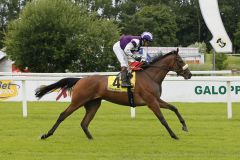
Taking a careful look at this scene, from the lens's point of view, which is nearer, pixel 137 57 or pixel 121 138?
pixel 121 138

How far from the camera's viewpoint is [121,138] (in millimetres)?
9867

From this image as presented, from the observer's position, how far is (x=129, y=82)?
9.94 metres

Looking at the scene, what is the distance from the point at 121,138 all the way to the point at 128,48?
1.61 m

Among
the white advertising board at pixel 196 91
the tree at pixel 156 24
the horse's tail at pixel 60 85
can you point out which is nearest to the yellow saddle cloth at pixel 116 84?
the horse's tail at pixel 60 85

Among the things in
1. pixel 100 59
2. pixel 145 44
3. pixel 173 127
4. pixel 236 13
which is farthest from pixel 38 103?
pixel 236 13

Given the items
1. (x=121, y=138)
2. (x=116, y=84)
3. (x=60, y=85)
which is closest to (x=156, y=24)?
(x=60, y=85)

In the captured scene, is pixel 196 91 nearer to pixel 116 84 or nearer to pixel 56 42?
pixel 116 84

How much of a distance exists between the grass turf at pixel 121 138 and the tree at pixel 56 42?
24081 millimetres

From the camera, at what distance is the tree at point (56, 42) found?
128ft

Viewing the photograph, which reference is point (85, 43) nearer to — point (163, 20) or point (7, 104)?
point (7, 104)

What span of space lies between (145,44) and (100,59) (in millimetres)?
28912

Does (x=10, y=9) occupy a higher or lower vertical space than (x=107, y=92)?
higher

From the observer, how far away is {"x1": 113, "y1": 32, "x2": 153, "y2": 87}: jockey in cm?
988

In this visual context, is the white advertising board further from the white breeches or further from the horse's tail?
the horse's tail
